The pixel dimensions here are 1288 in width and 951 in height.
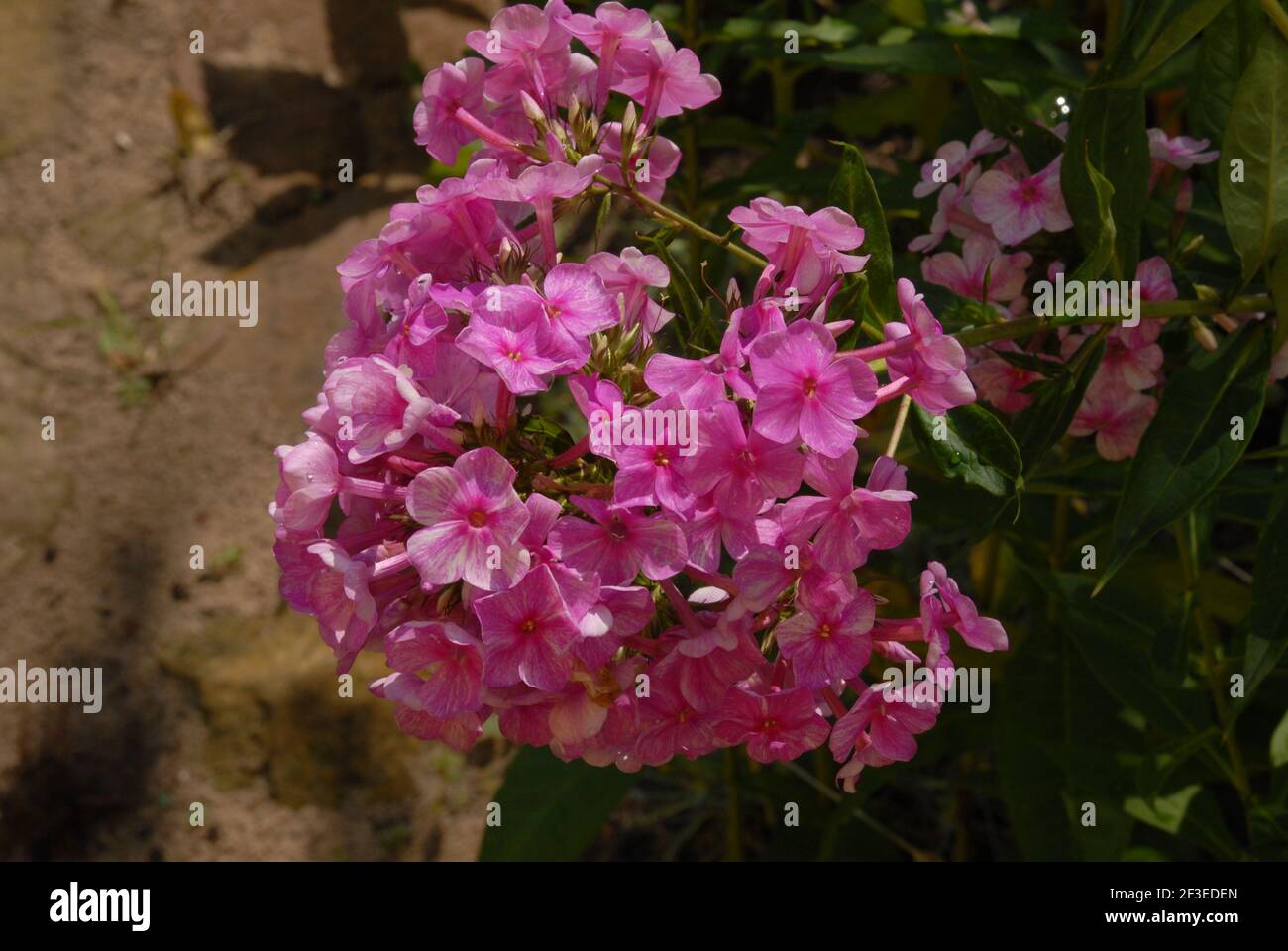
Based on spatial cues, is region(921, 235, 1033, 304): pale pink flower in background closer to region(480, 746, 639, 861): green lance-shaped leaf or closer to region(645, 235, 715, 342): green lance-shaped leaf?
region(645, 235, 715, 342): green lance-shaped leaf

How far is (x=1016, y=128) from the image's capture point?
1673 mm

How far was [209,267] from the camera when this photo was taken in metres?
3.84

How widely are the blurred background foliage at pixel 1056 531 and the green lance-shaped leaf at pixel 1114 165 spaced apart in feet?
0.04

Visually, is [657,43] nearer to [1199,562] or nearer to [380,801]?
[1199,562]

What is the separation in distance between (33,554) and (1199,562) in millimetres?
3089

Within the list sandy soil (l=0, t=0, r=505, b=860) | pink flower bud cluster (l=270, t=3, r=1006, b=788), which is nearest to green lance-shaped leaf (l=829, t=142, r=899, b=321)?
pink flower bud cluster (l=270, t=3, r=1006, b=788)

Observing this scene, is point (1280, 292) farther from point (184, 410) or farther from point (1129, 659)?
point (184, 410)

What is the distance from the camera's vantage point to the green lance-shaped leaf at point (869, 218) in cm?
140

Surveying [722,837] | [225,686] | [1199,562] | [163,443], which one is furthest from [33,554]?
[1199,562]

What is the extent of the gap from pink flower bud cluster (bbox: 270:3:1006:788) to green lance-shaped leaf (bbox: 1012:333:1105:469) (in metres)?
0.33

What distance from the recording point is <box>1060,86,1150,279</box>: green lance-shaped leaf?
1.45 m

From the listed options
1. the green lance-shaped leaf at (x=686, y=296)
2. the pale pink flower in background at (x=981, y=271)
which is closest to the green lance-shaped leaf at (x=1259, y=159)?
the pale pink flower in background at (x=981, y=271)

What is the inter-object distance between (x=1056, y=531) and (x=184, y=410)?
8.50 ft
